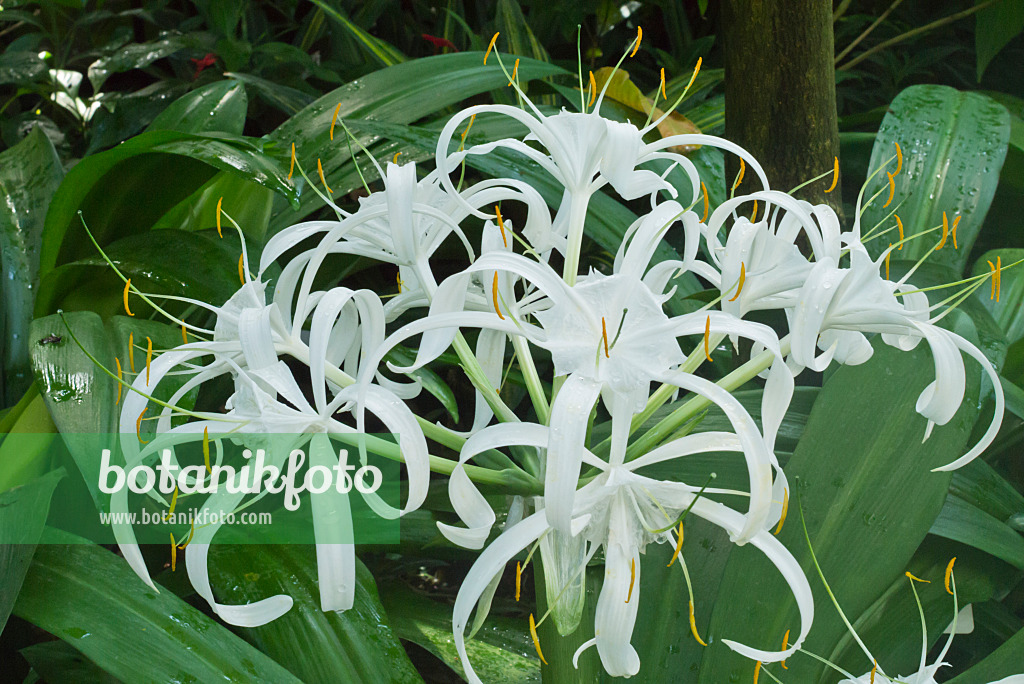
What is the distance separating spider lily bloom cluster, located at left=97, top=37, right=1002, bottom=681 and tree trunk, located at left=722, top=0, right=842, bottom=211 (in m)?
0.34

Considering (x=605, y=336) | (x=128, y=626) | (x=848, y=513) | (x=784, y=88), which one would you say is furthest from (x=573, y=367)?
(x=784, y=88)

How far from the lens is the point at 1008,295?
2.54ft

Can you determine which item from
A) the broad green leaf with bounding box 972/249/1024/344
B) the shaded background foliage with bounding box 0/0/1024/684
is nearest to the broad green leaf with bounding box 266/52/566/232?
the shaded background foliage with bounding box 0/0/1024/684

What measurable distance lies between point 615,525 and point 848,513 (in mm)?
232

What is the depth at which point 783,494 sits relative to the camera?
0.33m

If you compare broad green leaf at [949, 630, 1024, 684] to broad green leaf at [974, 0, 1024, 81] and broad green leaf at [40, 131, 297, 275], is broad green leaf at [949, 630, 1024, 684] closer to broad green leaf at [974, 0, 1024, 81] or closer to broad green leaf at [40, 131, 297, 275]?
broad green leaf at [40, 131, 297, 275]

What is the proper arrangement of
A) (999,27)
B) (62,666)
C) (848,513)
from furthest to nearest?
(999,27), (62,666), (848,513)

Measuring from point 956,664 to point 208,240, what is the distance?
856 millimetres

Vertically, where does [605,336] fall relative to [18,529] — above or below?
above

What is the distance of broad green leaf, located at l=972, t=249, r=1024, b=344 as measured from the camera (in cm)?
75

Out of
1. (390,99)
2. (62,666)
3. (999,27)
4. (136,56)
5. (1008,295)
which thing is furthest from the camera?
(136,56)

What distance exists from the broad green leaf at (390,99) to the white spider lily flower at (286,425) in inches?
18.6

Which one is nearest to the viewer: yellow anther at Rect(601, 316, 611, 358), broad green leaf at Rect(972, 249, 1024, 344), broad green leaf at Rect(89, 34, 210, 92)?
yellow anther at Rect(601, 316, 611, 358)

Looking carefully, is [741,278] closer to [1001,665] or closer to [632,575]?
[632,575]
